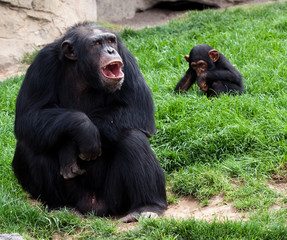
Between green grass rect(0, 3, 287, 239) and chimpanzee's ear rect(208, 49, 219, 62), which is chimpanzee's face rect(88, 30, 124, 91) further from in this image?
chimpanzee's ear rect(208, 49, 219, 62)

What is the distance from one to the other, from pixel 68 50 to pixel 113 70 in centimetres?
53

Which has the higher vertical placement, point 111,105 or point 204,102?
point 111,105

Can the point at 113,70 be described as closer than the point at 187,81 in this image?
Yes

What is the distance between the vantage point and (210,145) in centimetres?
636

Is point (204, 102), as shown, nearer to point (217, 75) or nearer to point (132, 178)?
point (217, 75)

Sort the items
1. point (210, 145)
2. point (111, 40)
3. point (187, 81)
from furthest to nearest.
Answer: point (187, 81)
point (210, 145)
point (111, 40)

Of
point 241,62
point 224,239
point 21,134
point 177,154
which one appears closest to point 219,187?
point 177,154

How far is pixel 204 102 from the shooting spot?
24.2 ft

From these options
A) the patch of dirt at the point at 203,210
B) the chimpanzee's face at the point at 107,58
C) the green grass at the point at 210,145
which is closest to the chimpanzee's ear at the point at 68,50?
the chimpanzee's face at the point at 107,58

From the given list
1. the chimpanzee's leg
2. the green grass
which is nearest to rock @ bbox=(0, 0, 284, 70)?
the green grass

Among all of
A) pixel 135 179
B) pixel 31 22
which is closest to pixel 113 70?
pixel 135 179

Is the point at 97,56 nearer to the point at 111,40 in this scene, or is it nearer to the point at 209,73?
the point at 111,40

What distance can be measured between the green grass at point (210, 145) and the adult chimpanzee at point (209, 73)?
0.21 metres

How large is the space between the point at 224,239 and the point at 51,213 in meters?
1.71
